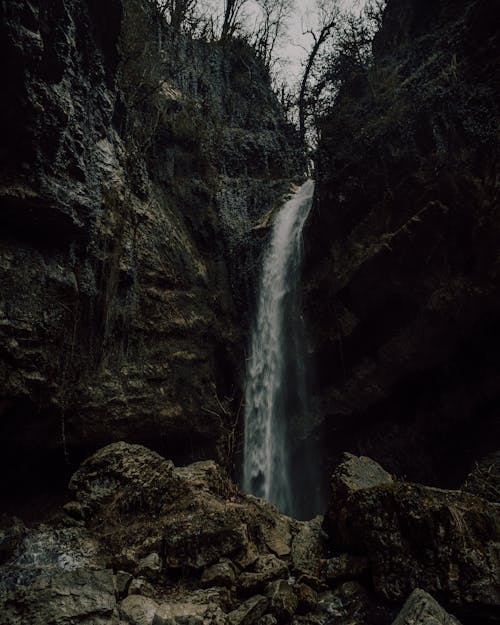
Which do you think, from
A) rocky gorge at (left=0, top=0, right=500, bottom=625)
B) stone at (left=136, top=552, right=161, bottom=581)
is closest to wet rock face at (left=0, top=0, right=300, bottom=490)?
rocky gorge at (left=0, top=0, right=500, bottom=625)

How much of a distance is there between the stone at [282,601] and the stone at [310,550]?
473 mm

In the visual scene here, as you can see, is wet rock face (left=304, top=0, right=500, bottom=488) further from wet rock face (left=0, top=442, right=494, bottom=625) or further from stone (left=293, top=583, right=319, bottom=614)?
stone (left=293, top=583, right=319, bottom=614)

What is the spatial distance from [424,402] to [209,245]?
6.99 meters

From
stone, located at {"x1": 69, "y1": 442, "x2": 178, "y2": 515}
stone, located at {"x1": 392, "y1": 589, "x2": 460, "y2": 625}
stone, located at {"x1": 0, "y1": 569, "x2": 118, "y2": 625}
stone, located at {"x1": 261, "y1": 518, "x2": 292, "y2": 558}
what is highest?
stone, located at {"x1": 69, "y1": 442, "x2": 178, "y2": 515}

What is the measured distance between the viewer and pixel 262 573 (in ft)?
12.6

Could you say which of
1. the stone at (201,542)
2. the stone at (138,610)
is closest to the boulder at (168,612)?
the stone at (138,610)

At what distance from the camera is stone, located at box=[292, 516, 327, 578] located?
397cm

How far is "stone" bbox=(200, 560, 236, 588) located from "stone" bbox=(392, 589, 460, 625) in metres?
1.66

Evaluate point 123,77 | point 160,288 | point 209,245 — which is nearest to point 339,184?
point 209,245

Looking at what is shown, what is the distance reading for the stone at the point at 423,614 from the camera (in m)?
2.55

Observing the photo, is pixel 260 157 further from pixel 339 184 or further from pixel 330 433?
pixel 330 433

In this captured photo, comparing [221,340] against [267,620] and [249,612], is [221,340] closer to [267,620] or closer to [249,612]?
[249,612]

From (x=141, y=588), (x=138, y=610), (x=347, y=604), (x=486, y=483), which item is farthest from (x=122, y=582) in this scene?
(x=486, y=483)

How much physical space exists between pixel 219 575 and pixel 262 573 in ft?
1.39
